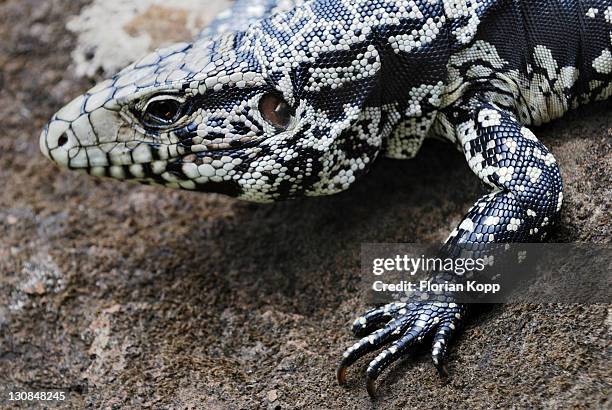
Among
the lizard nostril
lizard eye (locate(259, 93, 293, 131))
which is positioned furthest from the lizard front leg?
the lizard nostril

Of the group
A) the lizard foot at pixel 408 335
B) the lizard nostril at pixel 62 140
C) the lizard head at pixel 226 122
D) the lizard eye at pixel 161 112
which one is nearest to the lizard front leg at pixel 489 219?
the lizard foot at pixel 408 335

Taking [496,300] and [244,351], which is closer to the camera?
[496,300]

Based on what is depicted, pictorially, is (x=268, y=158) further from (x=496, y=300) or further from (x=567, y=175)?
(x=567, y=175)

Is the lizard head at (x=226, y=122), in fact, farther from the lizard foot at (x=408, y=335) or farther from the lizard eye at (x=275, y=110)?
the lizard foot at (x=408, y=335)

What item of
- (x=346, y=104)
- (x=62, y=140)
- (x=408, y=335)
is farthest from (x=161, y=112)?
(x=408, y=335)

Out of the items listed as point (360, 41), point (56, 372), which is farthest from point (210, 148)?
point (56, 372)

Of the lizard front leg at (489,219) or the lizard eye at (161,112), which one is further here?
the lizard eye at (161,112)
